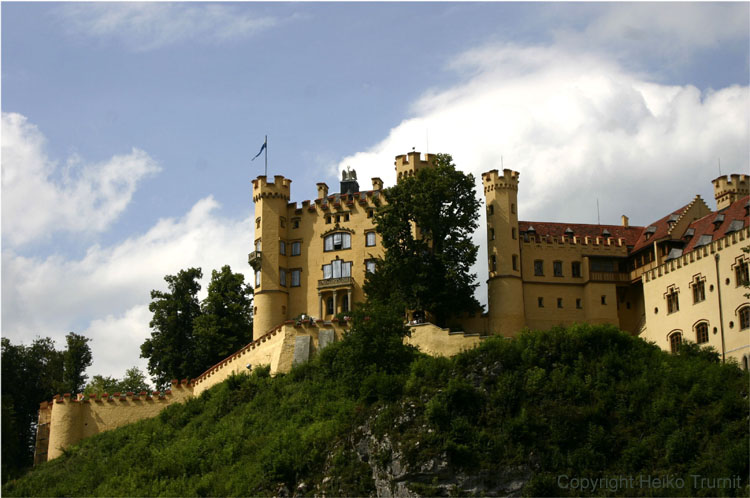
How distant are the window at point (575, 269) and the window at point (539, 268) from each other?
1.98 metres

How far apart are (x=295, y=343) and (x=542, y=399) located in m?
18.5

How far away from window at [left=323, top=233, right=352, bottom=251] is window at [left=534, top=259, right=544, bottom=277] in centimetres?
1274

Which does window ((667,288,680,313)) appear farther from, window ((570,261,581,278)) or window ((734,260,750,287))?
window ((570,261,581,278))

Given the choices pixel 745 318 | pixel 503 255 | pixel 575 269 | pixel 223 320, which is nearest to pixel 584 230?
pixel 575 269

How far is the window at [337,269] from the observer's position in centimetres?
7381

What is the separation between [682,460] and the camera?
4638 cm

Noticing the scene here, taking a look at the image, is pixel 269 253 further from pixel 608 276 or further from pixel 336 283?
pixel 608 276

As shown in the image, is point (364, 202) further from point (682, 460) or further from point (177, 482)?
point (682, 460)

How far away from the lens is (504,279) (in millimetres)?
69938

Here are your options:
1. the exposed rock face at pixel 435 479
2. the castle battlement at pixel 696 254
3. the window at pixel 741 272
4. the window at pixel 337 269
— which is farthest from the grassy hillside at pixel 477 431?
the window at pixel 337 269

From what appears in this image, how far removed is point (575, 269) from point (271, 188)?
21.7 meters

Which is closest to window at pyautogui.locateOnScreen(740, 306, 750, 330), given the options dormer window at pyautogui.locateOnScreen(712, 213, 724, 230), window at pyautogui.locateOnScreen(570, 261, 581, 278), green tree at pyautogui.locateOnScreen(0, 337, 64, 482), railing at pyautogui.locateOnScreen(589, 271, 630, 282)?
dormer window at pyautogui.locateOnScreen(712, 213, 724, 230)

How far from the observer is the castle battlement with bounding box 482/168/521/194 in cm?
7212

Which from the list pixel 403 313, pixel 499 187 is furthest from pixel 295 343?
Answer: pixel 499 187
